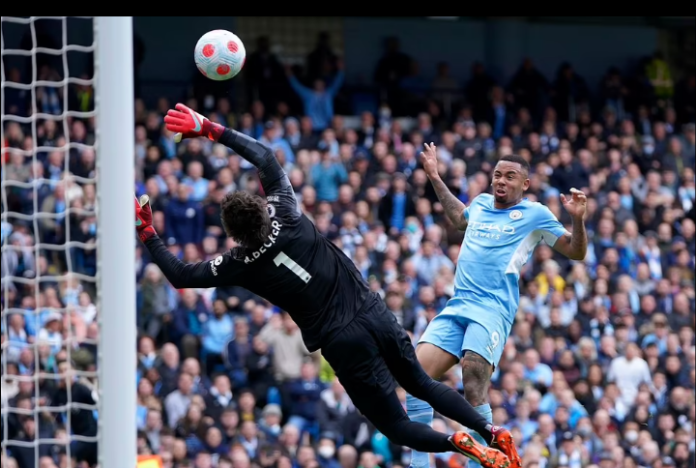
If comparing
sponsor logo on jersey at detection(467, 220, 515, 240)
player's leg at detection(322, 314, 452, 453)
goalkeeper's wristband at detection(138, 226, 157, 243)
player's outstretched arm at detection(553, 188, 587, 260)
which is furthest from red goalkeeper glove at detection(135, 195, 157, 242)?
player's outstretched arm at detection(553, 188, 587, 260)

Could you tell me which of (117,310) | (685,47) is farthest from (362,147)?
(117,310)

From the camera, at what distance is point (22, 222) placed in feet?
53.4

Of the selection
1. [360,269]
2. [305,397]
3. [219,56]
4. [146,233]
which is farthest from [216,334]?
[219,56]

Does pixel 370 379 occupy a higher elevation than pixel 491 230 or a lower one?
lower

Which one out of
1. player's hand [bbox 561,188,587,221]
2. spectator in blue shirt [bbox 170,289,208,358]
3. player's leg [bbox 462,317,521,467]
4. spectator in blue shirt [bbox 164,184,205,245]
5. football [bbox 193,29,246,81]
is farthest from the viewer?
spectator in blue shirt [bbox 164,184,205,245]

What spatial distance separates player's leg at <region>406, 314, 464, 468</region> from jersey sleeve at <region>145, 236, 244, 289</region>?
1.80 metres

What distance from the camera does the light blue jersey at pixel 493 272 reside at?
9234 mm

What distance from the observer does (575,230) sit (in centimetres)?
881

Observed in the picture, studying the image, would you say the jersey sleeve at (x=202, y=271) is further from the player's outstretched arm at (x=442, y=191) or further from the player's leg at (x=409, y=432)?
the player's outstretched arm at (x=442, y=191)

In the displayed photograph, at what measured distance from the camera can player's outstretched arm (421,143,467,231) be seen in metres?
9.48

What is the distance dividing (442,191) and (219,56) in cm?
210

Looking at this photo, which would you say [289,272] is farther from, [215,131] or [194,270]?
[215,131]

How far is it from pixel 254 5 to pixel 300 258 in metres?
2.07

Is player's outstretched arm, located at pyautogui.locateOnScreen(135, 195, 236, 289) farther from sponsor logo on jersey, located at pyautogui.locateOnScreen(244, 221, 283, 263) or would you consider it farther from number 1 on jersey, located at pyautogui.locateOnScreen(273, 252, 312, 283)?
number 1 on jersey, located at pyautogui.locateOnScreen(273, 252, 312, 283)
